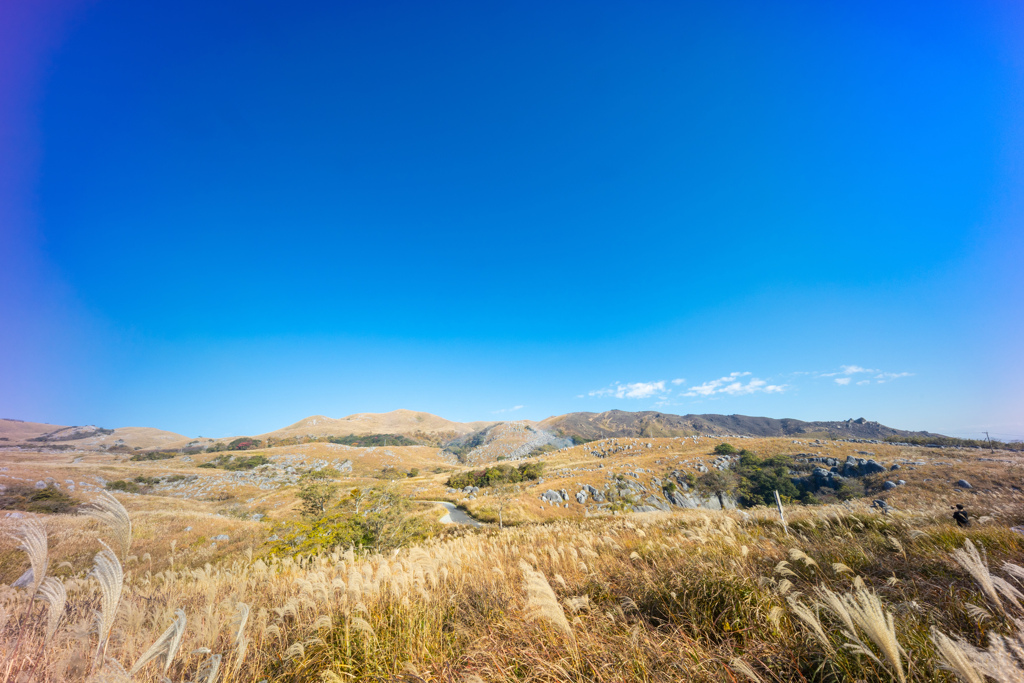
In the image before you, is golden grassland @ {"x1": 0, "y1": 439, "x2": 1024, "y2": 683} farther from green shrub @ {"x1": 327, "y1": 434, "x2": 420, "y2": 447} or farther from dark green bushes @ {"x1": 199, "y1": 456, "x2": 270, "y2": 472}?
green shrub @ {"x1": 327, "y1": 434, "x2": 420, "y2": 447}

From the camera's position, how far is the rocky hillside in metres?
140

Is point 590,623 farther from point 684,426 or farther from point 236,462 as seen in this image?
point 684,426

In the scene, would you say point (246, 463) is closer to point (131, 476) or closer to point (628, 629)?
point (131, 476)

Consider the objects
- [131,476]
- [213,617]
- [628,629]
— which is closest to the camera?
[628,629]

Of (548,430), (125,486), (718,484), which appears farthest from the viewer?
(548,430)

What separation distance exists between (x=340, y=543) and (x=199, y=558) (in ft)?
27.0

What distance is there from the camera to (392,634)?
13.8 feet

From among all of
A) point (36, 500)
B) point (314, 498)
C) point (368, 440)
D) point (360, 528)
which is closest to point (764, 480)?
point (360, 528)

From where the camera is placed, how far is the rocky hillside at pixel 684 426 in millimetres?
139750

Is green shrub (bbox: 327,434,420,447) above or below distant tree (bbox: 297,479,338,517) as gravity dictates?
below

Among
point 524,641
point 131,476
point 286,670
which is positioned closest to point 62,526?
point 286,670

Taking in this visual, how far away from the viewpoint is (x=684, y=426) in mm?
161750

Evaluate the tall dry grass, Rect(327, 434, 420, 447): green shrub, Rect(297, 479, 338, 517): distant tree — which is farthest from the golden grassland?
Rect(327, 434, 420, 447): green shrub

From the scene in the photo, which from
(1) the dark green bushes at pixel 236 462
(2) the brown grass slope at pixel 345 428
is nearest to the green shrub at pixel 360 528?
(1) the dark green bushes at pixel 236 462
